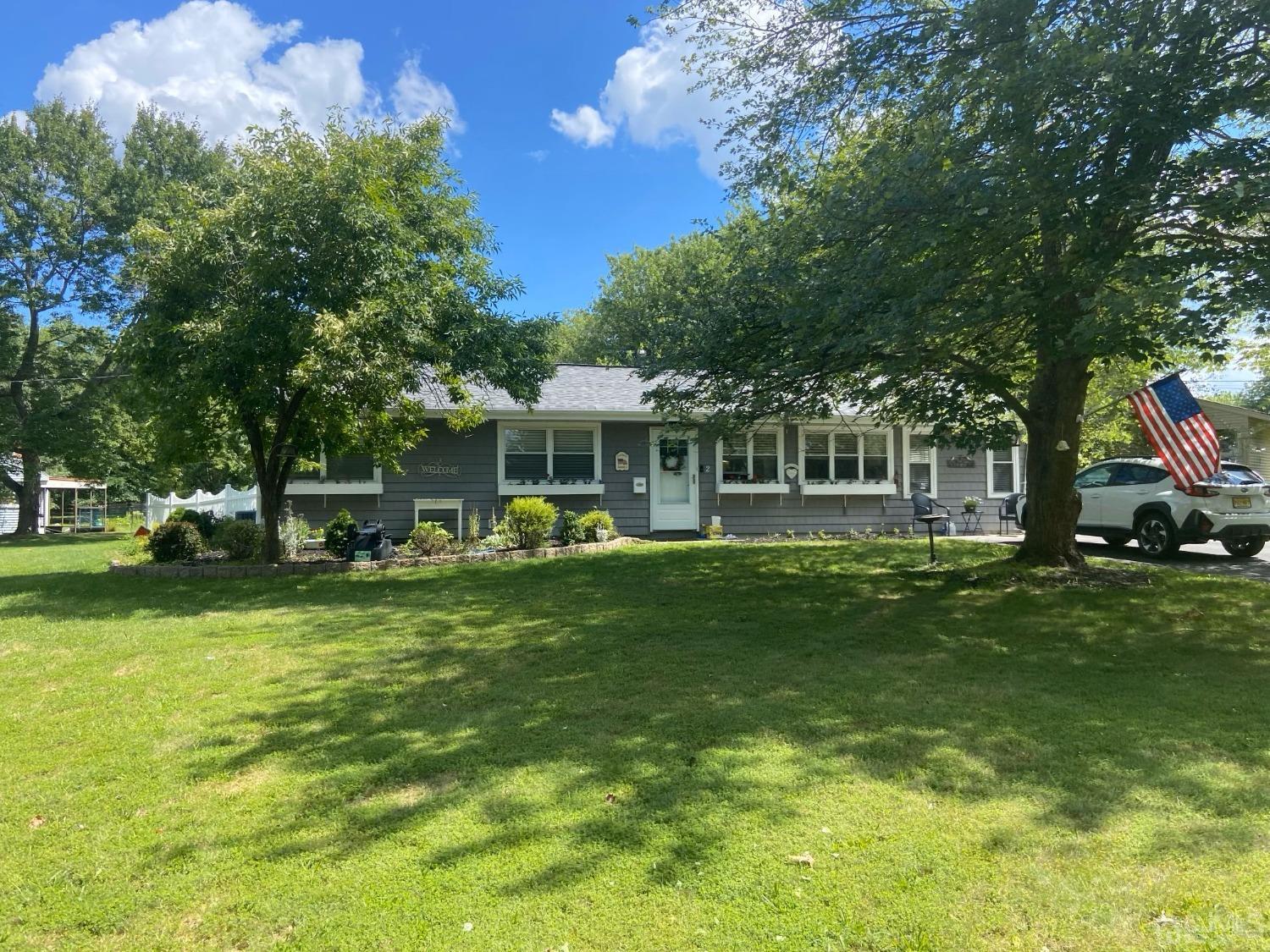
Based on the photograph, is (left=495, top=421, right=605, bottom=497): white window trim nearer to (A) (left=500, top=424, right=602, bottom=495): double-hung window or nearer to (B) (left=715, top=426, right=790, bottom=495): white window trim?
(A) (left=500, top=424, right=602, bottom=495): double-hung window

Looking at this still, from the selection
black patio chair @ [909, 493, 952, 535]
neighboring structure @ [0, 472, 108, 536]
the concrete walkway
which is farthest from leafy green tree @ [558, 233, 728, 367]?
neighboring structure @ [0, 472, 108, 536]

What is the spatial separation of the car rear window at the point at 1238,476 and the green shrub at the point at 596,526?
341 inches

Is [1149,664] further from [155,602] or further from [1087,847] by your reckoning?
[155,602]

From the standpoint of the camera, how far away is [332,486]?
13.6 metres

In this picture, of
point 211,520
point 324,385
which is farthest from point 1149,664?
point 211,520

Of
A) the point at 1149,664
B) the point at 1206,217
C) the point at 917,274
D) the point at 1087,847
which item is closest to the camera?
the point at 1087,847

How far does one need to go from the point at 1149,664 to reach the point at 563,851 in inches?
177

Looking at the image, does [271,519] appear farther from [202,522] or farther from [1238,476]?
[1238,476]

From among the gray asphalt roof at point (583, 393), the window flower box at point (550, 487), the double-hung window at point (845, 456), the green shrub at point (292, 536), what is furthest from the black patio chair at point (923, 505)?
the green shrub at point (292, 536)

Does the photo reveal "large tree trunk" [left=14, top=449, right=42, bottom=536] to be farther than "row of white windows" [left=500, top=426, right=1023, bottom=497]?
Yes

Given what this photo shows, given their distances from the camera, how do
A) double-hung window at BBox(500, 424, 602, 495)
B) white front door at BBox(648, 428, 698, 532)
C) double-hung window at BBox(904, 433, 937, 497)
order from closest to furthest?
double-hung window at BBox(500, 424, 602, 495)
white front door at BBox(648, 428, 698, 532)
double-hung window at BBox(904, 433, 937, 497)

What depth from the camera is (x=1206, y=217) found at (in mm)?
5777

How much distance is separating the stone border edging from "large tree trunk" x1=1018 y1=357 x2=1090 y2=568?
6.27 metres

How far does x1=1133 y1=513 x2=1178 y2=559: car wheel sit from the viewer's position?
35.1 feet
